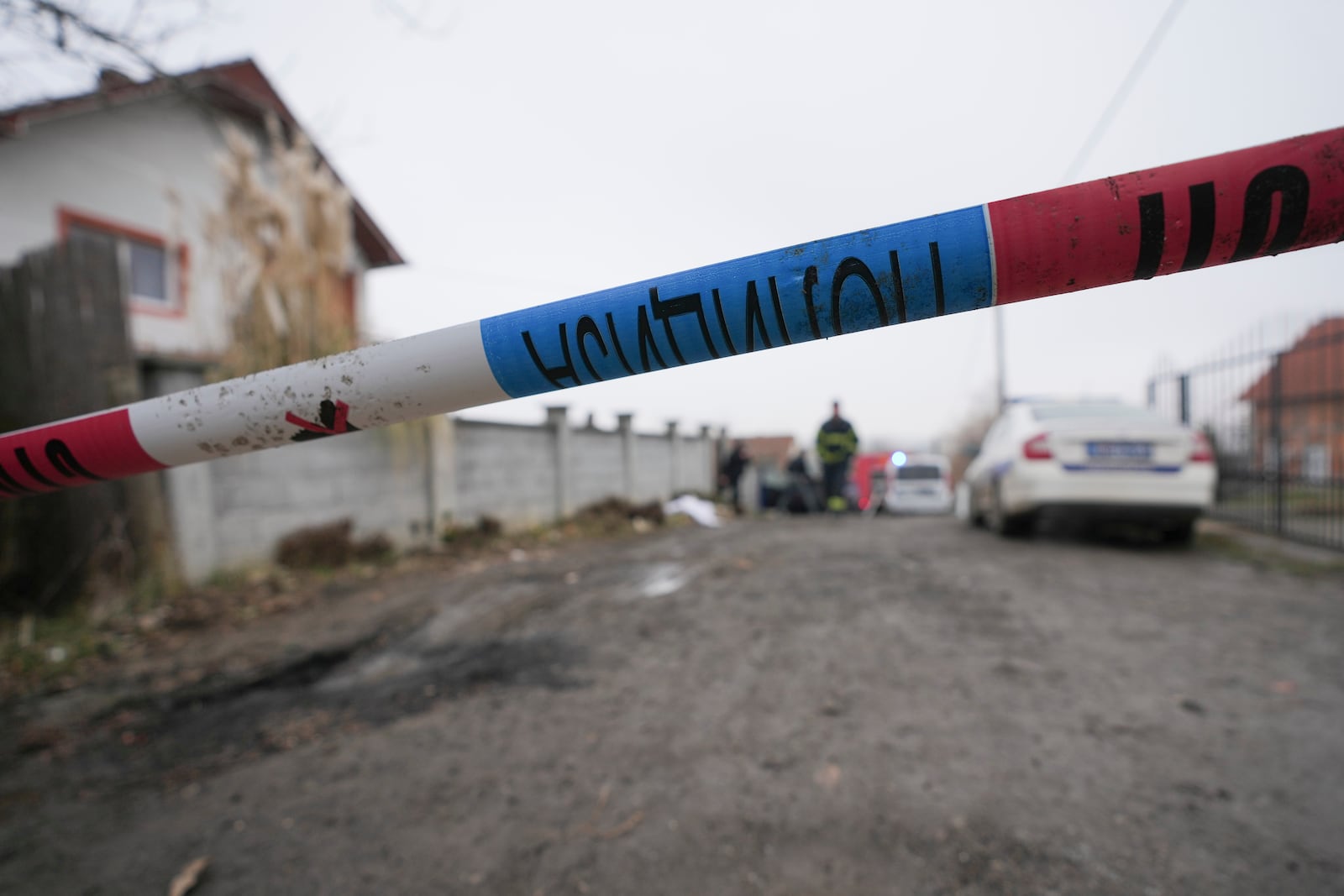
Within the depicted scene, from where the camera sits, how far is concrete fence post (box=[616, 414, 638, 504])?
1222 centimetres

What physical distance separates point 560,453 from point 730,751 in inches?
325

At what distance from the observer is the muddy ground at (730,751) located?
160cm

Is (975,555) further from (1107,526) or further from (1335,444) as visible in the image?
(1335,444)

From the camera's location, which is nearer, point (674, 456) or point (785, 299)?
point (785, 299)

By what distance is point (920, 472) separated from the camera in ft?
19.0

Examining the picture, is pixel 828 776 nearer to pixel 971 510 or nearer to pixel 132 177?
pixel 971 510

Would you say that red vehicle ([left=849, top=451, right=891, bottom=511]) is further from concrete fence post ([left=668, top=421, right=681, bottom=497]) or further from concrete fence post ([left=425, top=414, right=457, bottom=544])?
concrete fence post ([left=668, top=421, right=681, bottom=497])

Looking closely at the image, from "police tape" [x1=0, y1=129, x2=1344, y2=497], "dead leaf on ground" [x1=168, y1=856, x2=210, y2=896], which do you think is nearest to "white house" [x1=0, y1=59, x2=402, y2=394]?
"dead leaf on ground" [x1=168, y1=856, x2=210, y2=896]

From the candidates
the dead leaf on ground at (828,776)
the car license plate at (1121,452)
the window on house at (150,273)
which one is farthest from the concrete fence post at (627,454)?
the dead leaf on ground at (828,776)

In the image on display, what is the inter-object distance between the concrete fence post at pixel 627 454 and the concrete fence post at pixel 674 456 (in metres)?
2.03

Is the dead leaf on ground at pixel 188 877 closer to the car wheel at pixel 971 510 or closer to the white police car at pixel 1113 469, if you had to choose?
the white police car at pixel 1113 469

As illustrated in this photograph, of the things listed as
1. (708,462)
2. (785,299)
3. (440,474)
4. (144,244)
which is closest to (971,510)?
(440,474)

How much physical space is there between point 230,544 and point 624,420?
25.5 ft

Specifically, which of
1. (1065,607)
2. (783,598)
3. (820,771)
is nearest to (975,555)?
(1065,607)
